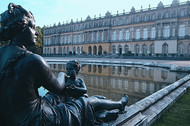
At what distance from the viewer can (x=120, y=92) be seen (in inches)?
242

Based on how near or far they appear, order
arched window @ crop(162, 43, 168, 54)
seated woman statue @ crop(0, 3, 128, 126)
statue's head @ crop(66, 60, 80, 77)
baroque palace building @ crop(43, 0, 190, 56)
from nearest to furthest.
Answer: seated woman statue @ crop(0, 3, 128, 126) < statue's head @ crop(66, 60, 80, 77) < baroque palace building @ crop(43, 0, 190, 56) < arched window @ crop(162, 43, 168, 54)

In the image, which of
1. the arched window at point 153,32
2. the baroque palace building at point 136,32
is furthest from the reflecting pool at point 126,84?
the arched window at point 153,32

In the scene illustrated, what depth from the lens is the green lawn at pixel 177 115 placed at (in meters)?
3.28

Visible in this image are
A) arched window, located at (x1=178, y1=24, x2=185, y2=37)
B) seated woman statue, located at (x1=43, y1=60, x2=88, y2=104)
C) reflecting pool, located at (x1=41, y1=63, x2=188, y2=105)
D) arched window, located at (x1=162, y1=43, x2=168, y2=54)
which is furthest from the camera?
arched window, located at (x1=162, y1=43, x2=168, y2=54)

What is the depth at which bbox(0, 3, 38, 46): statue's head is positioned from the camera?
57.2 inches

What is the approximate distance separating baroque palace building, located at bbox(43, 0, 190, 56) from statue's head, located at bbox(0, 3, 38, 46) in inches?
1326

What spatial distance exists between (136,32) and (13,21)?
41.4 meters

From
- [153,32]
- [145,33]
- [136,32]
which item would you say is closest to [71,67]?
[153,32]

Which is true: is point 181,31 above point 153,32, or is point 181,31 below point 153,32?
below

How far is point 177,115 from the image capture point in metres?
3.69

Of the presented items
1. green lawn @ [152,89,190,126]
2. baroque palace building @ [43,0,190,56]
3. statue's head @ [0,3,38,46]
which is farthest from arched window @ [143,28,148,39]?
statue's head @ [0,3,38,46]

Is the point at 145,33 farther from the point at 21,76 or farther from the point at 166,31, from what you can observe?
the point at 21,76

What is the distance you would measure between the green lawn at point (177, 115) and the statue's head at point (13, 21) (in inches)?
119

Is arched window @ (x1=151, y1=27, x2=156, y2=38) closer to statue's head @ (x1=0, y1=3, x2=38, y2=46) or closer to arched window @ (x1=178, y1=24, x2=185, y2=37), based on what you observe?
arched window @ (x1=178, y1=24, x2=185, y2=37)
